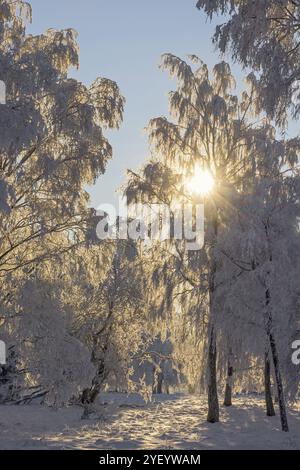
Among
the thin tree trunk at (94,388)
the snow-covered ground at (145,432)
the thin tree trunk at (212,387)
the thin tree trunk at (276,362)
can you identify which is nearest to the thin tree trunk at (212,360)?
the thin tree trunk at (212,387)

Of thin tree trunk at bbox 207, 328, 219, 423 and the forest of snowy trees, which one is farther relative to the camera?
thin tree trunk at bbox 207, 328, 219, 423

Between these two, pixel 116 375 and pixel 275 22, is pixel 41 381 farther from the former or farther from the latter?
pixel 275 22

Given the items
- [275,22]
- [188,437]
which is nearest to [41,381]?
[188,437]

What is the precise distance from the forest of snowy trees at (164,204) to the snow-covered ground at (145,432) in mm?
1002

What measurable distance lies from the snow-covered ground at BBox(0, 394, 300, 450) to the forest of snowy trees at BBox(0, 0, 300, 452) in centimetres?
100

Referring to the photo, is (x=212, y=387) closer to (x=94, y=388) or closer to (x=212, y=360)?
(x=212, y=360)

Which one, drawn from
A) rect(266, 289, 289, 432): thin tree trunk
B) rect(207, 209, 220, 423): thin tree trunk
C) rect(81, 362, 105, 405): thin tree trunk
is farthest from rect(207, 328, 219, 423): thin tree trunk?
rect(81, 362, 105, 405): thin tree trunk

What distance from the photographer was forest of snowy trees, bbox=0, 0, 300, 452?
37.2 ft

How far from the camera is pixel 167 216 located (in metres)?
17.3

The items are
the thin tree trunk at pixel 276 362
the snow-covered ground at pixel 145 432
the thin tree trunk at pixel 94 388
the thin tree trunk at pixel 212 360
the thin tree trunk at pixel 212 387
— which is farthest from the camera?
the thin tree trunk at pixel 94 388

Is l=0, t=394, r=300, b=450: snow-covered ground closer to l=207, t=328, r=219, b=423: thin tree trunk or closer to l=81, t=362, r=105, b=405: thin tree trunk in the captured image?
l=207, t=328, r=219, b=423: thin tree trunk

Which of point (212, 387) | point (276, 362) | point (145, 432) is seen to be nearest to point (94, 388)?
point (212, 387)

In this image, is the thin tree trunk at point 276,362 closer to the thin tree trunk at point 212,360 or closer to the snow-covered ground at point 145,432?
the snow-covered ground at point 145,432

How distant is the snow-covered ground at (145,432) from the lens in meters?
11.0
